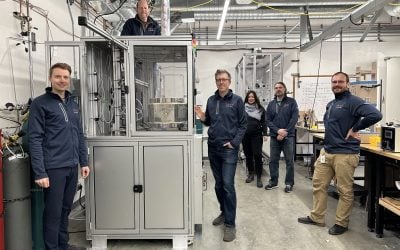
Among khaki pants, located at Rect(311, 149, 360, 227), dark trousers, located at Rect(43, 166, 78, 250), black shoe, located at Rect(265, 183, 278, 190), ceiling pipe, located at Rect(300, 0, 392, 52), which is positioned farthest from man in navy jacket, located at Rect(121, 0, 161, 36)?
black shoe, located at Rect(265, 183, 278, 190)

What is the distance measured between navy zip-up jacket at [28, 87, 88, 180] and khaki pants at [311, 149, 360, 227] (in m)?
2.18

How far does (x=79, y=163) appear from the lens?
2.44m

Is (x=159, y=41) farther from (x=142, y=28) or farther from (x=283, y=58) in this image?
(x=283, y=58)

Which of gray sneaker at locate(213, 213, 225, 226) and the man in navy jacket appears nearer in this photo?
the man in navy jacket

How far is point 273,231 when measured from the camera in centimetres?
311

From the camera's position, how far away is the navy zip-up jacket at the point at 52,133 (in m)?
2.10

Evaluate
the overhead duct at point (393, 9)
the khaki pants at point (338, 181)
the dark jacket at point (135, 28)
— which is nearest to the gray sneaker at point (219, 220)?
the khaki pants at point (338, 181)

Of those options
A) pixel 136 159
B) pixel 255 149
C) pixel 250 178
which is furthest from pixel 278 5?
pixel 136 159

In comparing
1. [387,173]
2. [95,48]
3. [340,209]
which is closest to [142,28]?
[95,48]

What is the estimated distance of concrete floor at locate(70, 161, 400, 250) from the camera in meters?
2.79

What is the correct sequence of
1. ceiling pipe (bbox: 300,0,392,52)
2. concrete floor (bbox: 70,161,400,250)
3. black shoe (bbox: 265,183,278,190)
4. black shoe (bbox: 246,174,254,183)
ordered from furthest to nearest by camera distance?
black shoe (bbox: 246,174,254,183) → black shoe (bbox: 265,183,278,190) → ceiling pipe (bbox: 300,0,392,52) → concrete floor (bbox: 70,161,400,250)

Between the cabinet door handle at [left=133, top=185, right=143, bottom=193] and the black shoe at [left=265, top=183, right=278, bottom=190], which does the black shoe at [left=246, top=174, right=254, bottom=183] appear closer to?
the black shoe at [left=265, top=183, right=278, bottom=190]

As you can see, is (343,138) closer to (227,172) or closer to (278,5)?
(227,172)

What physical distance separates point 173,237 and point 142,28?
1.90 m
